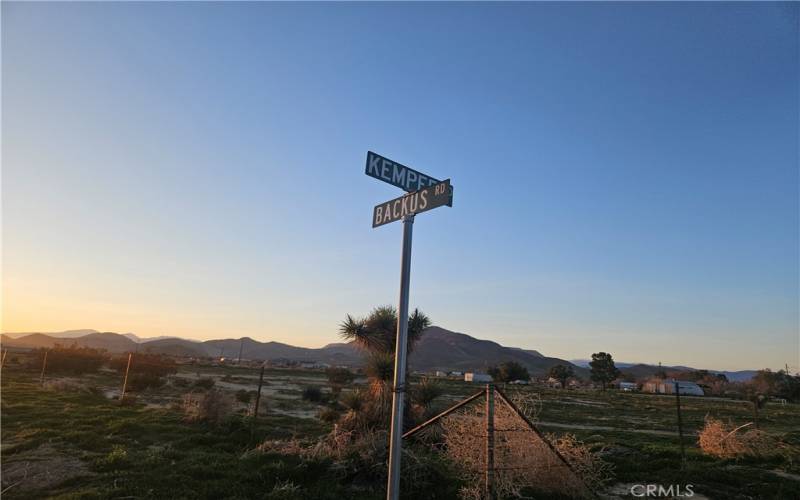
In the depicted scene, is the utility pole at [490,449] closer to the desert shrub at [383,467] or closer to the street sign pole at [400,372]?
the street sign pole at [400,372]

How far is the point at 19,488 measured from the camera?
7148 mm

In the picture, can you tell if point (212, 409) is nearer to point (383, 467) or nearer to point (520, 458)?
point (383, 467)

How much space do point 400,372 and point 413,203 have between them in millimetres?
1614

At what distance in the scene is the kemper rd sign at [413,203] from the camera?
4.39 metres

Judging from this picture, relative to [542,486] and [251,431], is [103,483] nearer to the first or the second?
[251,431]

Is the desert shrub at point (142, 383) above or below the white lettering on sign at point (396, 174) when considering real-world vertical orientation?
below

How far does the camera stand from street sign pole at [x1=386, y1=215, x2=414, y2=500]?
13.3 feet

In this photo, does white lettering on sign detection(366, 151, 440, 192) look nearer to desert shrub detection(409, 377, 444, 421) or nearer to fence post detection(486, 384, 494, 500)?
fence post detection(486, 384, 494, 500)

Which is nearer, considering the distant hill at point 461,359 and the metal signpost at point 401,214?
the metal signpost at point 401,214

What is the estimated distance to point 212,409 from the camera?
47.5ft

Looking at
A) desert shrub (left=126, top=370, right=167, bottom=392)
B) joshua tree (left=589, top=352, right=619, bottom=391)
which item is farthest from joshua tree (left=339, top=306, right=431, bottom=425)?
joshua tree (left=589, top=352, right=619, bottom=391)

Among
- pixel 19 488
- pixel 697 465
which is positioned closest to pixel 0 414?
pixel 19 488

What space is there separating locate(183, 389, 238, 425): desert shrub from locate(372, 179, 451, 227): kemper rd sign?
469 inches

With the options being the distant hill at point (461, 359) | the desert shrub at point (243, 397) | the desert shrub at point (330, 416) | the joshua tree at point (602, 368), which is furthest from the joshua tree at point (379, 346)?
the distant hill at point (461, 359)
